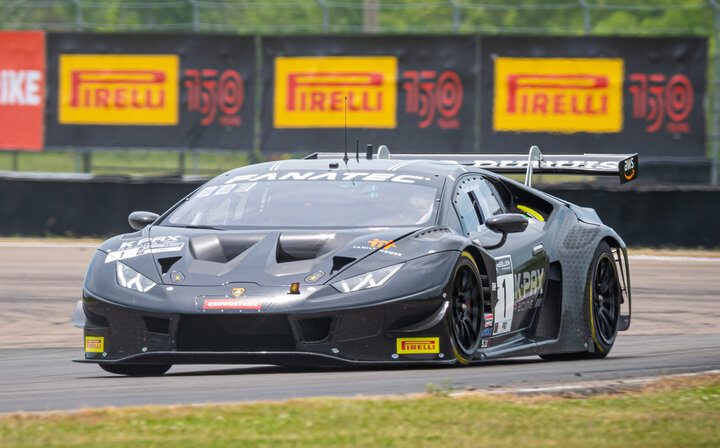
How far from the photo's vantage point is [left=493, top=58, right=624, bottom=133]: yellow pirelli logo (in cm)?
2183

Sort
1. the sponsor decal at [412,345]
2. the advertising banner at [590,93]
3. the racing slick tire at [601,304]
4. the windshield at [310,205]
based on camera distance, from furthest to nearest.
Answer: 1. the advertising banner at [590,93]
2. the racing slick tire at [601,304]
3. the windshield at [310,205]
4. the sponsor decal at [412,345]

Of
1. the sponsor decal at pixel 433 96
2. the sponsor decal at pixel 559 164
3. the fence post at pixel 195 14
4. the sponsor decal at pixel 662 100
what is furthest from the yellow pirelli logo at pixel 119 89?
the sponsor decal at pixel 559 164

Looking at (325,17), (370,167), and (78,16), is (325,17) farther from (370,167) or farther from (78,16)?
(370,167)

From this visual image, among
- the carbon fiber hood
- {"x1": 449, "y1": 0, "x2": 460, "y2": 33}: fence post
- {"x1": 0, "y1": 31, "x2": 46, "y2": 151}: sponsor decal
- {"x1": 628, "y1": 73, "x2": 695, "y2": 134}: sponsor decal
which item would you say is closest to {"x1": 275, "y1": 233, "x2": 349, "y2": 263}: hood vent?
the carbon fiber hood

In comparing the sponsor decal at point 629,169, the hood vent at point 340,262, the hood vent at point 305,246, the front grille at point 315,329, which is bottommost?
the front grille at point 315,329

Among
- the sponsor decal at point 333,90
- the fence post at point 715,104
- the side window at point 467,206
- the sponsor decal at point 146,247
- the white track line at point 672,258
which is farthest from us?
the sponsor decal at point 333,90

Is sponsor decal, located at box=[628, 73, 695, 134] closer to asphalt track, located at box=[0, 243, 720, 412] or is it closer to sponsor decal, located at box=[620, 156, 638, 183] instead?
asphalt track, located at box=[0, 243, 720, 412]

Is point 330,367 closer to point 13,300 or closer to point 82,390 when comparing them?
point 82,390

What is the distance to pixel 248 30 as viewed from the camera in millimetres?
22781

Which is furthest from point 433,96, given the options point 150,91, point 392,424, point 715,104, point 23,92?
point 392,424

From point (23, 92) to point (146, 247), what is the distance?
16.1m

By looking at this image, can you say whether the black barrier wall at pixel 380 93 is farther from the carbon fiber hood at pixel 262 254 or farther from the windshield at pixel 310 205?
the carbon fiber hood at pixel 262 254

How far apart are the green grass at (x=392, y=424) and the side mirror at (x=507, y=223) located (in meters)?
1.92

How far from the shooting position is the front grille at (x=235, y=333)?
6879 mm
